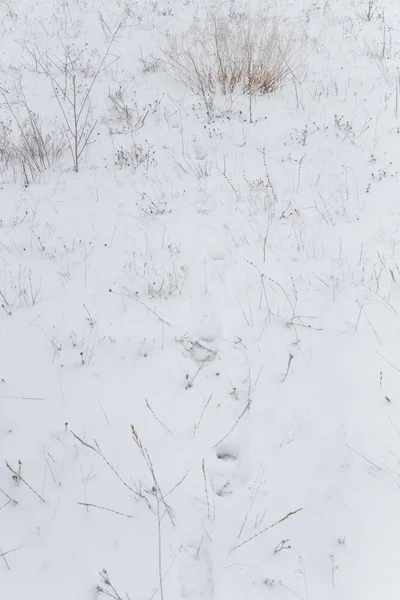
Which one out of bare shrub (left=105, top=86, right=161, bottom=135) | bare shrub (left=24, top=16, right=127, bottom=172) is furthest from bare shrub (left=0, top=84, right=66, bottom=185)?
bare shrub (left=105, top=86, right=161, bottom=135)

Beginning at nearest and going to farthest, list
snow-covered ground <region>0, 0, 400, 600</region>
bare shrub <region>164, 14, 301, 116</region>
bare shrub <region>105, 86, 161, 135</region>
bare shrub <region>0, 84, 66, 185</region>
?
snow-covered ground <region>0, 0, 400, 600</region>, bare shrub <region>0, 84, 66, 185</region>, bare shrub <region>105, 86, 161, 135</region>, bare shrub <region>164, 14, 301, 116</region>

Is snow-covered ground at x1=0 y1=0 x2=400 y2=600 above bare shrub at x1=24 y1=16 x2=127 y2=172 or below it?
below

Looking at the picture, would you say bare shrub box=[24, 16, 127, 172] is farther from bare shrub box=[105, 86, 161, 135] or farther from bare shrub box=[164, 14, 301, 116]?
bare shrub box=[164, 14, 301, 116]

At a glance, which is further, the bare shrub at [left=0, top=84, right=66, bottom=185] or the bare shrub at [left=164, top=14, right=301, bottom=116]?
the bare shrub at [left=164, top=14, right=301, bottom=116]

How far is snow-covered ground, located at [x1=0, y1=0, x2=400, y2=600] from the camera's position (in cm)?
178

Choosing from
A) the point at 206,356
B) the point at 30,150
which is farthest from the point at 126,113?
the point at 206,356

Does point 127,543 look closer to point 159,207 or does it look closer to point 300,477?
point 300,477

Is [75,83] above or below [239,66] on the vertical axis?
below

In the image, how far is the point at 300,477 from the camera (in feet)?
6.63

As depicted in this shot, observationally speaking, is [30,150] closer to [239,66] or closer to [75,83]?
[75,83]

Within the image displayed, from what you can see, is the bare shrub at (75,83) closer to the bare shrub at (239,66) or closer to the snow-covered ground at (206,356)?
the snow-covered ground at (206,356)

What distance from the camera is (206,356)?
8.75 feet

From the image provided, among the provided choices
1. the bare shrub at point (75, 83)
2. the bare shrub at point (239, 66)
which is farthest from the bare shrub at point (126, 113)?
the bare shrub at point (239, 66)

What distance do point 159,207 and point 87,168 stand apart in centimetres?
Result: 112
